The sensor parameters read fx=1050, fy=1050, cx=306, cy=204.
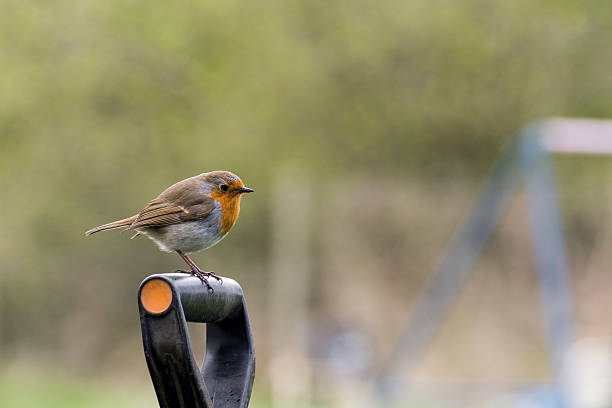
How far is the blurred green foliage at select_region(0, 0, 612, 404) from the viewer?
2022cm

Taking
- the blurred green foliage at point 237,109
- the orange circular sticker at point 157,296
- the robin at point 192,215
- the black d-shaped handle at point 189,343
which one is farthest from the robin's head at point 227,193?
the blurred green foliage at point 237,109

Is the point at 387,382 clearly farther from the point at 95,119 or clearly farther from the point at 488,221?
the point at 95,119

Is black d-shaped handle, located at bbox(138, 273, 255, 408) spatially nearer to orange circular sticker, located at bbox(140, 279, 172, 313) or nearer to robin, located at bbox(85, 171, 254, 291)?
orange circular sticker, located at bbox(140, 279, 172, 313)

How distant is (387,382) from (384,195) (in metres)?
6.64

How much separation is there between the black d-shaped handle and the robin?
3.91 ft

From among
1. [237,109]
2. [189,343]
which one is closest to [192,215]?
[189,343]

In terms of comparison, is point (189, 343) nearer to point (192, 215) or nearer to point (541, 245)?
point (192, 215)

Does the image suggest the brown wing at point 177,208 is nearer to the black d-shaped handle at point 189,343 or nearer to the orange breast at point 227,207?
the orange breast at point 227,207

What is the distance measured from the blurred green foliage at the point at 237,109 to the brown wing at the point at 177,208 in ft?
54.7

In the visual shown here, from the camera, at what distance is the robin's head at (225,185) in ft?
9.93

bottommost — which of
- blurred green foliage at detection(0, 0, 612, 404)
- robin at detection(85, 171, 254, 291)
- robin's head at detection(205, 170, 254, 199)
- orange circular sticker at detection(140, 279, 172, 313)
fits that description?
blurred green foliage at detection(0, 0, 612, 404)

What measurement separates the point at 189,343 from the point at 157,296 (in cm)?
8

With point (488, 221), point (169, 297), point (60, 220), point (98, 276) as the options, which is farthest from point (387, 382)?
point (169, 297)

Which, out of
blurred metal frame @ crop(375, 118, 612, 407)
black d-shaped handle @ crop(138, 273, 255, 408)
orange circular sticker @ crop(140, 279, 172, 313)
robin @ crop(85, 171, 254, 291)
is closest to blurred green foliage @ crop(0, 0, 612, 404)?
blurred metal frame @ crop(375, 118, 612, 407)
